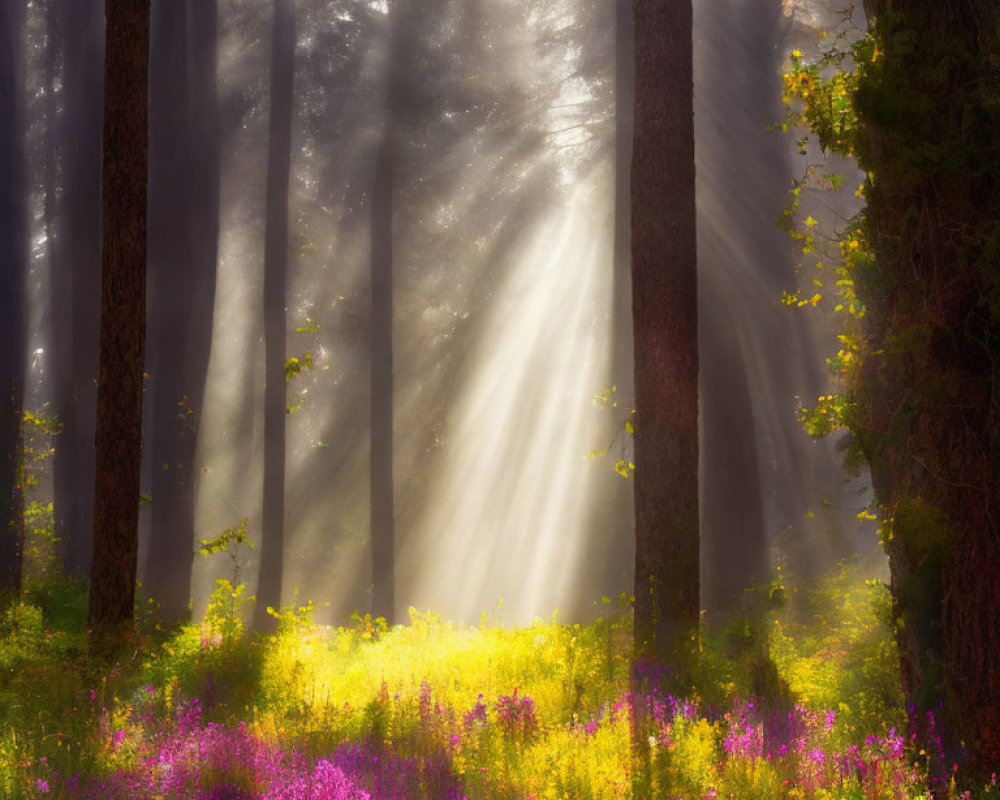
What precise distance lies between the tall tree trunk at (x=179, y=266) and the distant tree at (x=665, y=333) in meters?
8.81

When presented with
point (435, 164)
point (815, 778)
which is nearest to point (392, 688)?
point (815, 778)

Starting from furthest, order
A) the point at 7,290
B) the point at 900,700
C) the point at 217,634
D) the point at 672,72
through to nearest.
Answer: the point at 7,290
the point at 217,634
the point at 672,72
the point at 900,700

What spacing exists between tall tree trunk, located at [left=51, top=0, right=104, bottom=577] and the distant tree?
36.6ft

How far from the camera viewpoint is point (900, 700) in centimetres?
653

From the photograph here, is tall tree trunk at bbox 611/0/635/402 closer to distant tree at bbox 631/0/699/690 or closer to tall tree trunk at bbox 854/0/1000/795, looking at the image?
distant tree at bbox 631/0/699/690

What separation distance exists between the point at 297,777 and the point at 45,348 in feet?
42.2

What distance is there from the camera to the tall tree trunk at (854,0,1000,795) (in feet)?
15.2

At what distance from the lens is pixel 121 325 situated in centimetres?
876

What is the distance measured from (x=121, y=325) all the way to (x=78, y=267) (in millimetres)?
7505

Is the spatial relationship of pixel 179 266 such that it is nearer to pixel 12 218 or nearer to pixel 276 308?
pixel 276 308

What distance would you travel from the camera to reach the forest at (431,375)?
712 centimetres

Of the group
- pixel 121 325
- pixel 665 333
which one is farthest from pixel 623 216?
pixel 121 325

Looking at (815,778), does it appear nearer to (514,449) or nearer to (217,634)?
(217,634)

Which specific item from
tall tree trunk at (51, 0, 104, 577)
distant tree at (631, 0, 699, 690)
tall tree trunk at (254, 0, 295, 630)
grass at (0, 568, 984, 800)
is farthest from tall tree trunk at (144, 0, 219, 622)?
distant tree at (631, 0, 699, 690)
